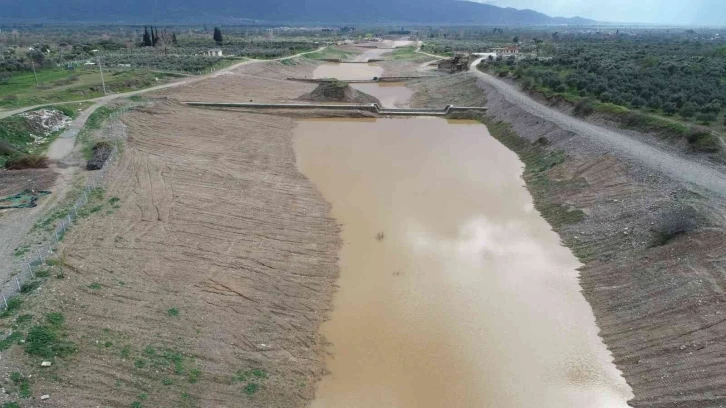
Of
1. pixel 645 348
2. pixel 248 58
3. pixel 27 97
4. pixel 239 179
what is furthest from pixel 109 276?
pixel 248 58

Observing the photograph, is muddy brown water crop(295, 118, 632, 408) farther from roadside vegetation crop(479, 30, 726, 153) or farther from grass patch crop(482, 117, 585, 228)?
roadside vegetation crop(479, 30, 726, 153)

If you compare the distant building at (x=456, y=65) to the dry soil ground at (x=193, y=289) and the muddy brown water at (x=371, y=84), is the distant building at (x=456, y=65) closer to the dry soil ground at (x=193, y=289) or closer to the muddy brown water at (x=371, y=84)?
the muddy brown water at (x=371, y=84)

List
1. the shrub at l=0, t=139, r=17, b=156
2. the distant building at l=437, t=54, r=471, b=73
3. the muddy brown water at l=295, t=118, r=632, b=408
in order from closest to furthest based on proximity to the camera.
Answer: the muddy brown water at l=295, t=118, r=632, b=408 → the shrub at l=0, t=139, r=17, b=156 → the distant building at l=437, t=54, r=471, b=73

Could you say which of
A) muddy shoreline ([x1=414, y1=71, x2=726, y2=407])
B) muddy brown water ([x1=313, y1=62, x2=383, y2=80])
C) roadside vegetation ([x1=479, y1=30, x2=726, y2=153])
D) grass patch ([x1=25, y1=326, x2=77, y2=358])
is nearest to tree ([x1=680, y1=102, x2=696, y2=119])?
roadside vegetation ([x1=479, y1=30, x2=726, y2=153])

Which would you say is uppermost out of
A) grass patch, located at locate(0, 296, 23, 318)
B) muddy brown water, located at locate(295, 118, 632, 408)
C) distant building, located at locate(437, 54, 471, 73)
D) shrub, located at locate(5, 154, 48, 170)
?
distant building, located at locate(437, 54, 471, 73)

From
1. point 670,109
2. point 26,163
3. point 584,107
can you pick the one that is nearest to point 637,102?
point 670,109

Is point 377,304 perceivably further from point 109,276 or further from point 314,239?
point 109,276

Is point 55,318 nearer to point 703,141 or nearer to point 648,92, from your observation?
point 703,141
